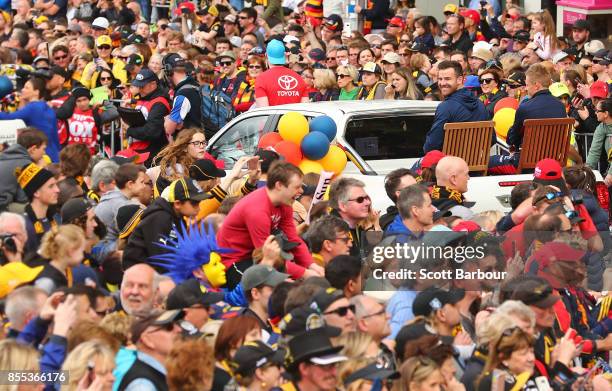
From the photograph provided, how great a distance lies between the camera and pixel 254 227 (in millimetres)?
9508

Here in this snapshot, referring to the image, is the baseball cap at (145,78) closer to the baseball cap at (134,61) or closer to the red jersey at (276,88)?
the red jersey at (276,88)

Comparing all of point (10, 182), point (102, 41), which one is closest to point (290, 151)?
point (10, 182)

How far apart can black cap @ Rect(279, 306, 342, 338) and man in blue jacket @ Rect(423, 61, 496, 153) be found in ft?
17.0

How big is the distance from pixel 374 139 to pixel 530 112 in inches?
59.4

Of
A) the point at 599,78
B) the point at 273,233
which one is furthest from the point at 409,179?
the point at 599,78

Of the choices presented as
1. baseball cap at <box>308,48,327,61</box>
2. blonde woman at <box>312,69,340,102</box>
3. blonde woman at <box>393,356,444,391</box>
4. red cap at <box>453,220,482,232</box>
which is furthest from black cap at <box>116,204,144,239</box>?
baseball cap at <box>308,48,327,61</box>

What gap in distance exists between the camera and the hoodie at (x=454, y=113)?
1252 centimetres

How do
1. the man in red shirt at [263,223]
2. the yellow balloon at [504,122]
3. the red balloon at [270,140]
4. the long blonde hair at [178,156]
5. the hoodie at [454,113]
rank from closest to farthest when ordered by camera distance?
the man in red shirt at [263,223] → the long blonde hair at [178,156] → the red balloon at [270,140] → the hoodie at [454,113] → the yellow balloon at [504,122]

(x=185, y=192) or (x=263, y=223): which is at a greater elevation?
(x=185, y=192)

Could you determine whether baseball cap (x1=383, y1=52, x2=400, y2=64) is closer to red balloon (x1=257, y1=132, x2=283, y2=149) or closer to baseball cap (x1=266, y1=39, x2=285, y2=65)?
baseball cap (x1=266, y1=39, x2=285, y2=65)

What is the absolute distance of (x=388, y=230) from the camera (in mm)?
9953

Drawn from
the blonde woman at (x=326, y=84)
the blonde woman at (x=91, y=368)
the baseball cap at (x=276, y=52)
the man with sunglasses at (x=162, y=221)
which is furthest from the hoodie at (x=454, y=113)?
the blonde woman at (x=91, y=368)

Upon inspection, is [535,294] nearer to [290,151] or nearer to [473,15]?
[290,151]

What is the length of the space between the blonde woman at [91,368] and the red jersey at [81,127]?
9570mm
